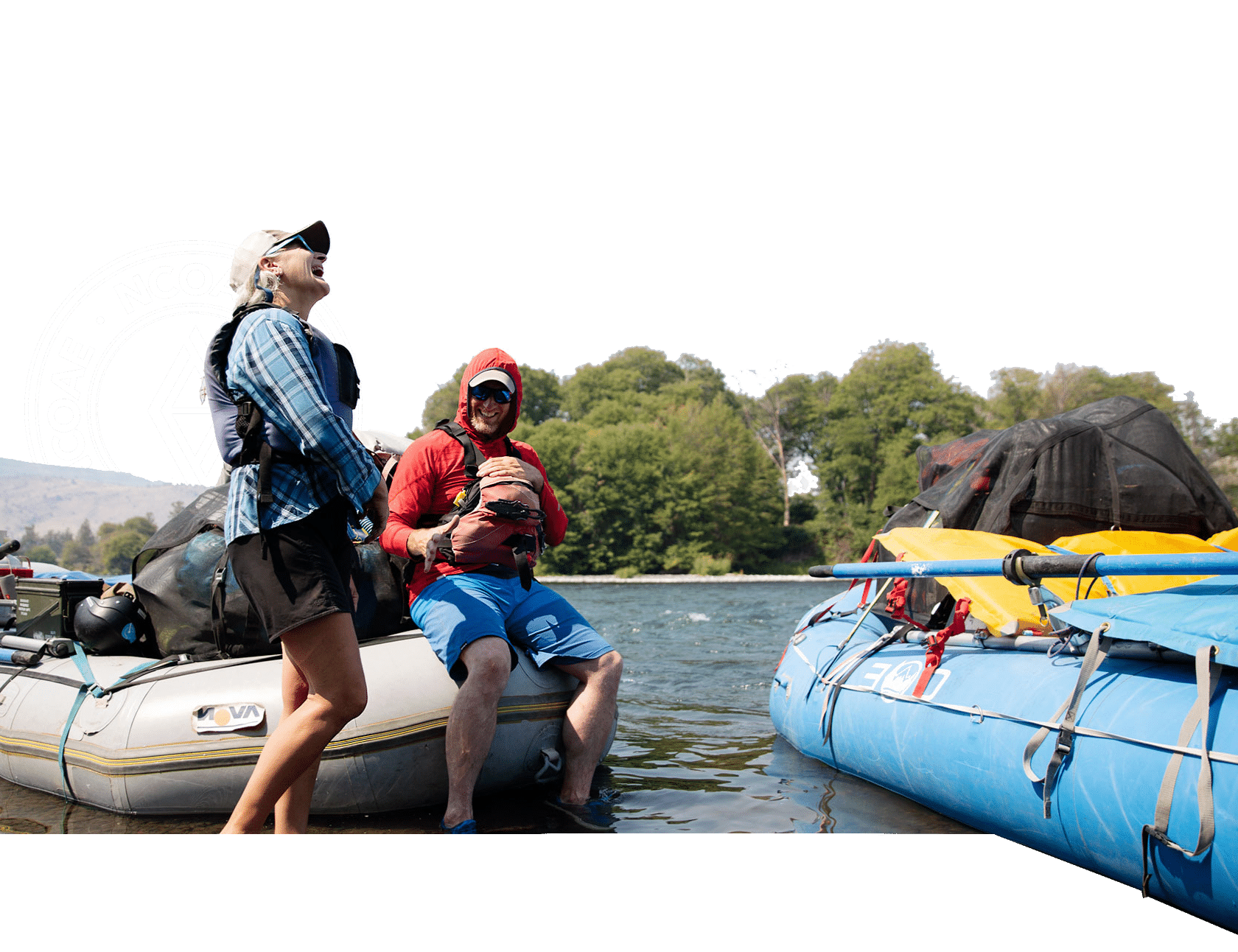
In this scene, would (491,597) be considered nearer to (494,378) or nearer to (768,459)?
(494,378)

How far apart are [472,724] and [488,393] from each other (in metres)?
1.31

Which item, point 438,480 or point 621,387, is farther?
point 621,387

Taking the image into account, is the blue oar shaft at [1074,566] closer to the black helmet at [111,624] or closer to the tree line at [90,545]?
the black helmet at [111,624]

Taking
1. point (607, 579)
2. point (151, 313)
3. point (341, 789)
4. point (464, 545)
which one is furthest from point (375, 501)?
point (607, 579)

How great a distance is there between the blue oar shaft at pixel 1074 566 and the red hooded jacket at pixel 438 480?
5.19 feet

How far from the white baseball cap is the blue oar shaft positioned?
269 centimetres

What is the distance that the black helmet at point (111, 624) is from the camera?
402 cm

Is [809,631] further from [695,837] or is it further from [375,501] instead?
[375,501]

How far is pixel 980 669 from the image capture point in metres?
3.55

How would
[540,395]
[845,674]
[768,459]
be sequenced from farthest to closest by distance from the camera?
[540,395], [768,459], [845,674]

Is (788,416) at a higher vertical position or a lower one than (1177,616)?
higher

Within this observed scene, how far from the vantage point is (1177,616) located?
260 centimetres

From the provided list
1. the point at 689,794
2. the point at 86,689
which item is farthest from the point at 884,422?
the point at 86,689

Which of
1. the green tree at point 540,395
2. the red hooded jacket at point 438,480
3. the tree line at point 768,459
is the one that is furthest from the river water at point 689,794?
the green tree at point 540,395
